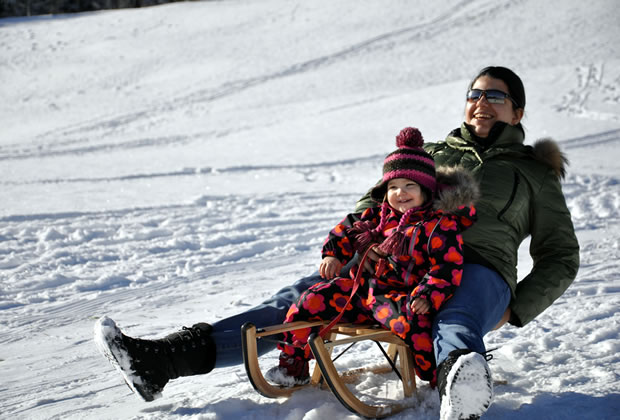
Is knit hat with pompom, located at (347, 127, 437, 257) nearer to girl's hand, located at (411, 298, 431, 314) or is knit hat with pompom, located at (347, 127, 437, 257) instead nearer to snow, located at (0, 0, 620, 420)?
girl's hand, located at (411, 298, 431, 314)

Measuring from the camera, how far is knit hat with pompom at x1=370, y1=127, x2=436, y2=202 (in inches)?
87.9

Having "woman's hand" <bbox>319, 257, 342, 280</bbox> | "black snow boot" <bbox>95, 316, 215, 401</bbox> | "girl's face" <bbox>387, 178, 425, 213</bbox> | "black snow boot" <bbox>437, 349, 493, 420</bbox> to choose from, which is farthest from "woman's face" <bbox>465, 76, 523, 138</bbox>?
"black snow boot" <bbox>95, 316, 215, 401</bbox>

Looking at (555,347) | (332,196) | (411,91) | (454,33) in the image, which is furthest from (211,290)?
(454,33)

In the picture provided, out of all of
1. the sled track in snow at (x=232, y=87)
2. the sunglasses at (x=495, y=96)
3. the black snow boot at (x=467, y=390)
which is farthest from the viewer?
the sled track in snow at (x=232, y=87)

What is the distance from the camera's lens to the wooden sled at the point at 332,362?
1954mm

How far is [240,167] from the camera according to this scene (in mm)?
7758

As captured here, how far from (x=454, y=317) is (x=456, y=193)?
44 centimetres

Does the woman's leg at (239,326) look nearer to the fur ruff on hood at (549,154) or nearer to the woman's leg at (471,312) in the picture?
the woman's leg at (471,312)

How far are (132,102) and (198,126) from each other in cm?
264

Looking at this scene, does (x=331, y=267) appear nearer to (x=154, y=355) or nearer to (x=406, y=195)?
(x=406, y=195)

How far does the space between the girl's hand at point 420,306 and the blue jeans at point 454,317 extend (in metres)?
0.06

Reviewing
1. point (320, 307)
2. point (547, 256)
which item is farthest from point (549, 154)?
point (320, 307)

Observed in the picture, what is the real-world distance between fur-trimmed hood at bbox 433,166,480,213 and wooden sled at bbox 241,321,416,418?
49 cm

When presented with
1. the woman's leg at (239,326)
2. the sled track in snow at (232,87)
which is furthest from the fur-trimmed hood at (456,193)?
the sled track in snow at (232,87)
